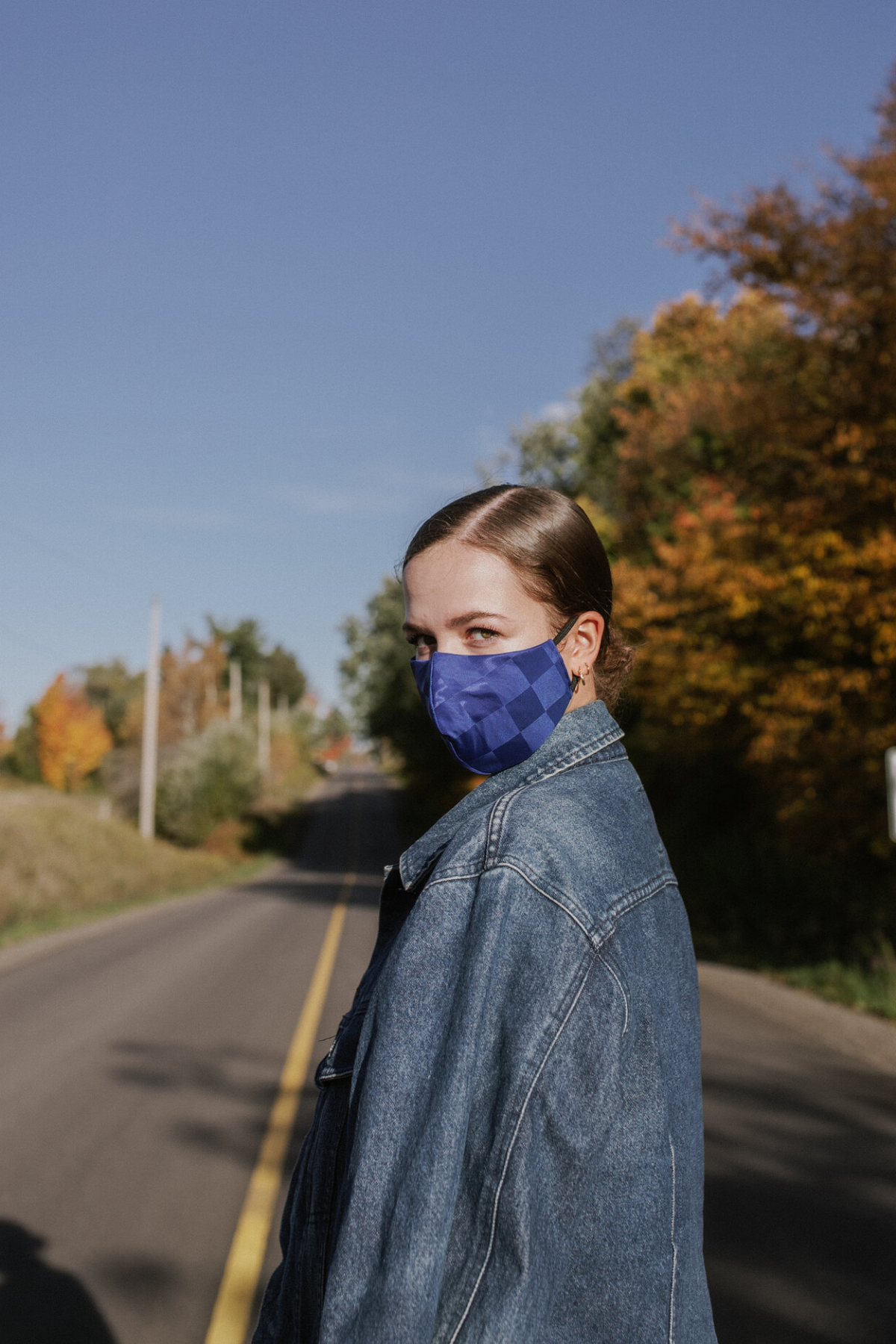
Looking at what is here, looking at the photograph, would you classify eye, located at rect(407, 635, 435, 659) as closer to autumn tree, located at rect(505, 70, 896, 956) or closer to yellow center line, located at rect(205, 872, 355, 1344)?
yellow center line, located at rect(205, 872, 355, 1344)

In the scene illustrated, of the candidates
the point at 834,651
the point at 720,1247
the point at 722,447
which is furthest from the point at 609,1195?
the point at 722,447

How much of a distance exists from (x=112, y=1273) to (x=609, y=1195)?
3600mm

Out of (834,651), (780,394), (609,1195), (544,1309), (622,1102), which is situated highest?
(780,394)

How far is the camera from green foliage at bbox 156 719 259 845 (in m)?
42.0

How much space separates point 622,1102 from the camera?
3.86 feet

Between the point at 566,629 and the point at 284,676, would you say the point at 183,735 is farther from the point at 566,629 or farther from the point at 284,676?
the point at 566,629

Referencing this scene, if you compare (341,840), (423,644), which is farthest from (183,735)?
(423,644)

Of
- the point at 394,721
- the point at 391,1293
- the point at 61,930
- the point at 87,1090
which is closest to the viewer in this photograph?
the point at 391,1293

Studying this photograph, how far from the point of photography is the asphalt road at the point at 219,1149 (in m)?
3.73

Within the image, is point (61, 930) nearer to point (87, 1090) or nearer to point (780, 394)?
point (87, 1090)

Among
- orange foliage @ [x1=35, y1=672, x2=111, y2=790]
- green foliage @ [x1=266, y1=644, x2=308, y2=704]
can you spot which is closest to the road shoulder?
orange foliage @ [x1=35, y1=672, x2=111, y2=790]

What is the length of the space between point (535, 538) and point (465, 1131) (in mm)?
759

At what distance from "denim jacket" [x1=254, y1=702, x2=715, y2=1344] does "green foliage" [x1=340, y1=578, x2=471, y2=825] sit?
28.9m

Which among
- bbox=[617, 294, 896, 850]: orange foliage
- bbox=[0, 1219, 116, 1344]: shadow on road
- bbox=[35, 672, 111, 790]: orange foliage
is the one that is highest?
bbox=[35, 672, 111, 790]: orange foliage
